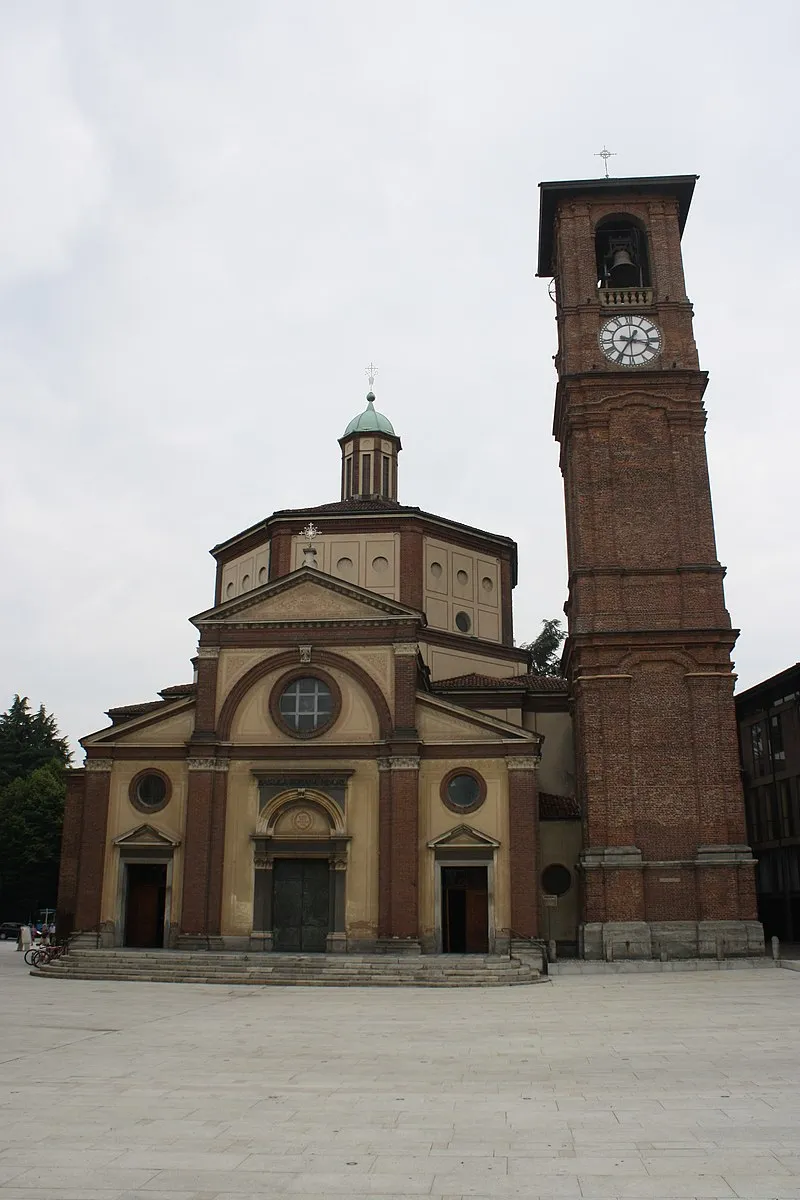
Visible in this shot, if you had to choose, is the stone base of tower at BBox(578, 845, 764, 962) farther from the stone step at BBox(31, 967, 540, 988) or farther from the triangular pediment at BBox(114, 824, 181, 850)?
the triangular pediment at BBox(114, 824, 181, 850)

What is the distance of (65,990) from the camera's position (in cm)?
2362

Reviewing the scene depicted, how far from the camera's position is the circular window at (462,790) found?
29.9m

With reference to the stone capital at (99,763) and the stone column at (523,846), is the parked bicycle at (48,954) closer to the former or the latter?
the stone capital at (99,763)

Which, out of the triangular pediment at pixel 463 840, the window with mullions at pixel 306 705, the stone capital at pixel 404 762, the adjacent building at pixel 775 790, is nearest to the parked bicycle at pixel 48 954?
the window with mullions at pixel 306 705

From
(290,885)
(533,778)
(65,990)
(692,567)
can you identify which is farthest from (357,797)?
(692,567)

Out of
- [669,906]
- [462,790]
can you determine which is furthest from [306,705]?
[669,906]

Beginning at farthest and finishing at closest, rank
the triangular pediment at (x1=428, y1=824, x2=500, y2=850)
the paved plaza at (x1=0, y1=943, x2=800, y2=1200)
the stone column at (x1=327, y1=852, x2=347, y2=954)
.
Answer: the triangular pediment at (x1=428, y1=824, x2=500, y2=850) → the stone column at (x1=327, y1=852, x2=347, y2=954) → the paved plaza at (x1=0, y1=943, x2=800, y2=1200)

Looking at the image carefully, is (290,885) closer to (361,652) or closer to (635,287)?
(361,652)

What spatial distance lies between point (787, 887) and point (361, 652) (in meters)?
22.6

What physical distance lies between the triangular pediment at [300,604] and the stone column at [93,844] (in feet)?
18.1

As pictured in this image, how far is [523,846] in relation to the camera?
95.1 feet

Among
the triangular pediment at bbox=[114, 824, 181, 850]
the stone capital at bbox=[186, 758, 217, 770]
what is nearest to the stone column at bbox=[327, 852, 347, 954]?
the stone capital at bbox=[186, 758, 217, 770]

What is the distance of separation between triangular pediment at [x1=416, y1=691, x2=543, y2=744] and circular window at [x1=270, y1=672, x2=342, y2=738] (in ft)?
8.67

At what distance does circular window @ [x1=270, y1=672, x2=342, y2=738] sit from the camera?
31000mm
